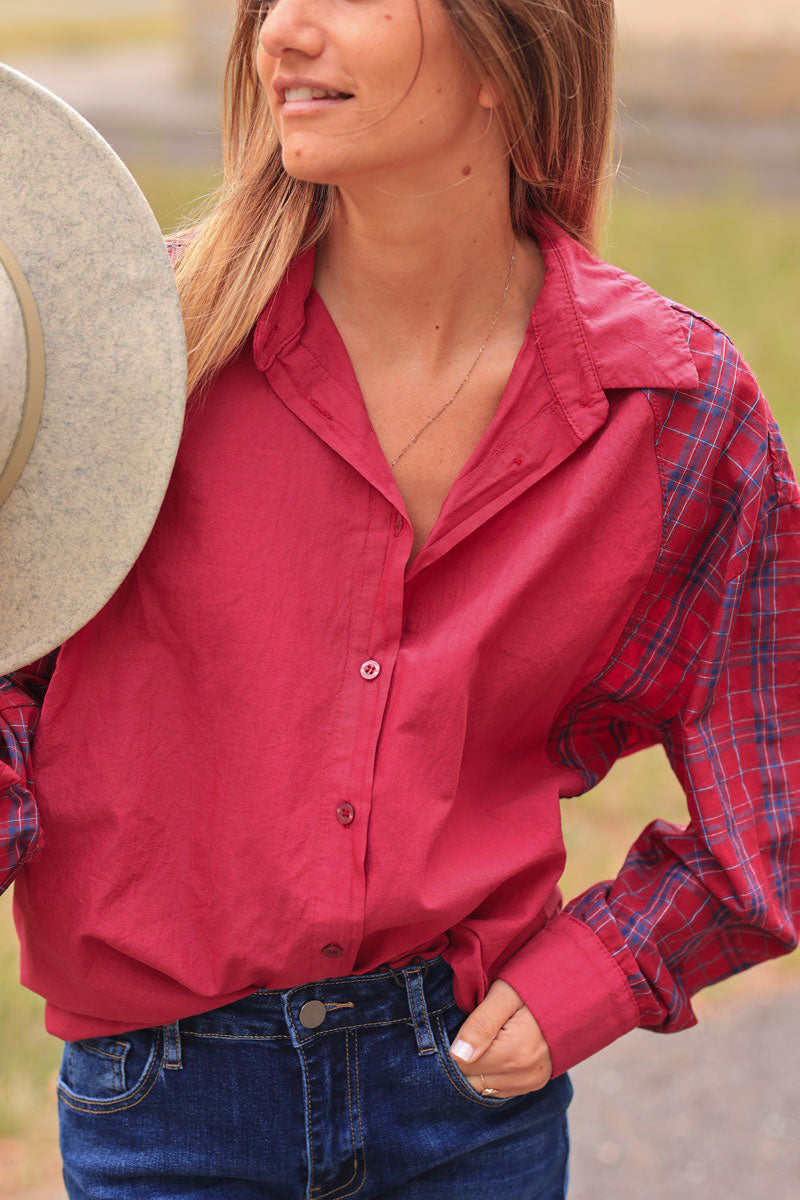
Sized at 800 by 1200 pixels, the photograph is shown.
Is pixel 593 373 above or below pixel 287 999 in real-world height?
above

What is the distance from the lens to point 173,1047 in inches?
67.4

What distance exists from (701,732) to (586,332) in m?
0.50

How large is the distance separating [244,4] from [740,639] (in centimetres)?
93

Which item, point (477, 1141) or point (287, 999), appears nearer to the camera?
point (287, 999)

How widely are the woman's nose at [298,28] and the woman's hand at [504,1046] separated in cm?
108

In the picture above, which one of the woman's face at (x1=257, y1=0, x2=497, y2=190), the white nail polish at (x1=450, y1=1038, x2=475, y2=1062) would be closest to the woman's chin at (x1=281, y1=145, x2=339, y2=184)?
the woman's face at (x1=257, y1=0, x2=497, y2=190)

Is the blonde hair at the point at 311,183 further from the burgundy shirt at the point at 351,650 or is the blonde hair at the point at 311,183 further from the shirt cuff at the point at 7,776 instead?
the shirt cuff at the point at 7,776

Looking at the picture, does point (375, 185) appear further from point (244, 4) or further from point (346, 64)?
point (244, 4)

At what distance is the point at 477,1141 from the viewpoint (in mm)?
1802

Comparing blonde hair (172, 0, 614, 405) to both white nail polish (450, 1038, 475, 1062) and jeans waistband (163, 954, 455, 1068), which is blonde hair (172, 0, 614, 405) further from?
white nail polish (450, 1038, 475, 1062)

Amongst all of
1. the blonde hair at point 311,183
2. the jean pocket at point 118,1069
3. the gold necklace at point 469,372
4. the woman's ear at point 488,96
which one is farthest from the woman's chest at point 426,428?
the jean pocket at point 118,1069

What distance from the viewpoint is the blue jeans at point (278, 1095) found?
1.71 meters

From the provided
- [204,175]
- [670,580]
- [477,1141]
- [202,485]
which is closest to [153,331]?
[202,485]

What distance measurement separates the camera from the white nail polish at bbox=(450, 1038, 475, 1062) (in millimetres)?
1735
